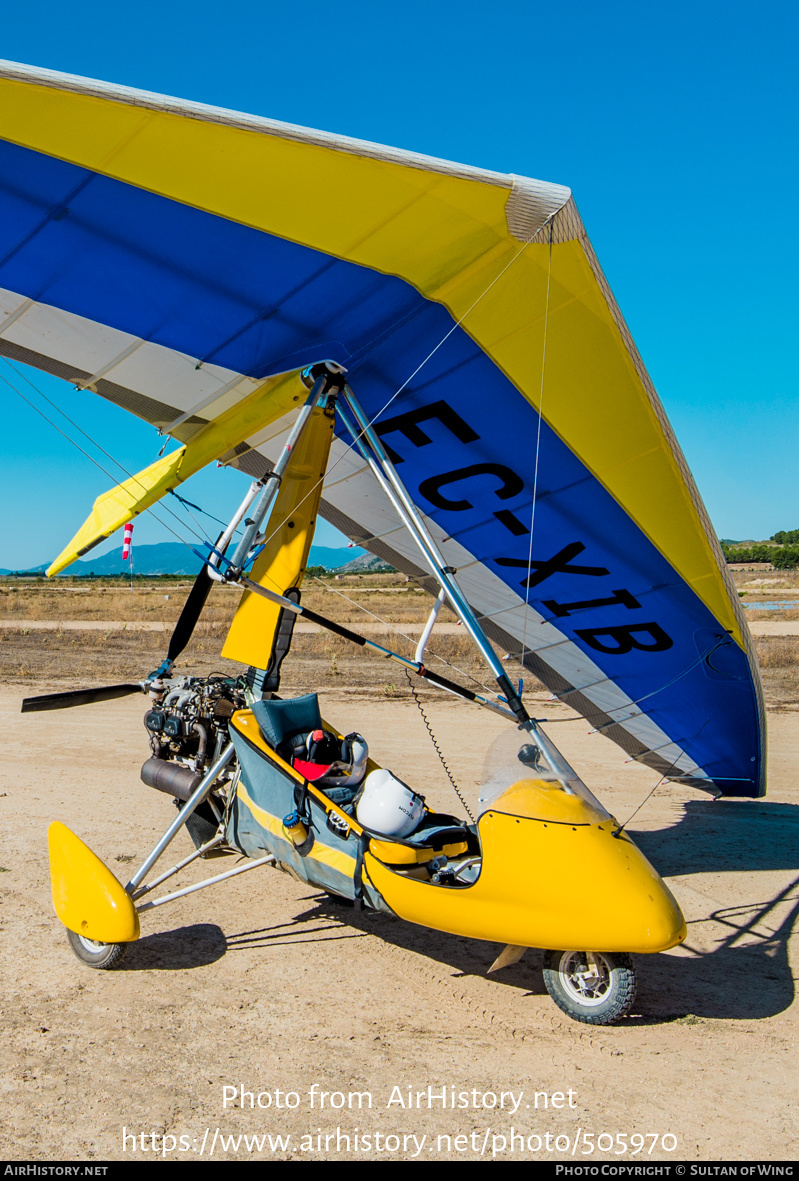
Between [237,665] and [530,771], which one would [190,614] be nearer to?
[530,771]

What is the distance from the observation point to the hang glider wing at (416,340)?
11.7 ft

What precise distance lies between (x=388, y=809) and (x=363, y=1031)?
115 centimetres

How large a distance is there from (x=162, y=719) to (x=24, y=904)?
1.77m

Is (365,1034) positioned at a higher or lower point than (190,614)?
lower

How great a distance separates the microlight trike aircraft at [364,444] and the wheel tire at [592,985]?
0.6 inches

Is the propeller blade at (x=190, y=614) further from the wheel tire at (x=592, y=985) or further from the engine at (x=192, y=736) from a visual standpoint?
the wheel tire at (x=592, y=985)

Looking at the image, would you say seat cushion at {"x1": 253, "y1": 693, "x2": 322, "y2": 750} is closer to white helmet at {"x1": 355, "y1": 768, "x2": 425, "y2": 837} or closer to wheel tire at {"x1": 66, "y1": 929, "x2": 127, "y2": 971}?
white helmet at {"x1": 355, "y1": 768, "x2": 425, "y2": 837}

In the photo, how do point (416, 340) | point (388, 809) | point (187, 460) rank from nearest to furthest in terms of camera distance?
point (388, 809) < point (416, 340) < point (187, 460)

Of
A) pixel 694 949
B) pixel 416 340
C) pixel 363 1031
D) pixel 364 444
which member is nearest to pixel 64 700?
pixel 364 444

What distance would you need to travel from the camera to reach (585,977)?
14.3 feet

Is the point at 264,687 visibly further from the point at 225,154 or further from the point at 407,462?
the point at 225,154

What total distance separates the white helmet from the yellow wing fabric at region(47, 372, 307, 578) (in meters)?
2.40

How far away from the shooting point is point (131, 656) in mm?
20453

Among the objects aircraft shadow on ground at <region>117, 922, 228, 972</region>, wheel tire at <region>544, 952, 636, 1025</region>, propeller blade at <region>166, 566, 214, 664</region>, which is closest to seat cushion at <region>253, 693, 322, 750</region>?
propeller blade at <region>166, 566, 214, 664</region>
